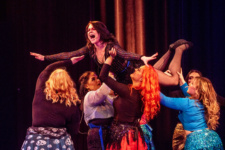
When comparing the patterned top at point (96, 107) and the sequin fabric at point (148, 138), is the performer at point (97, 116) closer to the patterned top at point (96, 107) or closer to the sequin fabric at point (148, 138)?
the patterned top at point (96, 107)

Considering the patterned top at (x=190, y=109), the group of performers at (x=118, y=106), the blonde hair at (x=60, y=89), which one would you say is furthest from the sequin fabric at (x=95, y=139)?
the patterned top at (x=190, y=109)

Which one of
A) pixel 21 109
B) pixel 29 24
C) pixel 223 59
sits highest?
pixel 29 24

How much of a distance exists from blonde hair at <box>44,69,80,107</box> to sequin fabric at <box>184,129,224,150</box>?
1307mm

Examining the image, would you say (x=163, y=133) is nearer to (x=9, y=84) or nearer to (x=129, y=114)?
(x=129, y=114)

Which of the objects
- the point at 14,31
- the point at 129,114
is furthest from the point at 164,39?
the point at 14,31

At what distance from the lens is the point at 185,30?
4.41 meters

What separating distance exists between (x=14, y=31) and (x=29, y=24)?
0.26m

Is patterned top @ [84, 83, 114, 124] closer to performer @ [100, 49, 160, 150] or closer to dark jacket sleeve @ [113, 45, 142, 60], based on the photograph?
performer @ [100, 49, 160, 150]

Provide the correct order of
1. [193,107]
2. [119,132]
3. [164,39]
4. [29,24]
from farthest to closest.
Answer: [29,24] → [164,39] → [193,107] → [119,132]

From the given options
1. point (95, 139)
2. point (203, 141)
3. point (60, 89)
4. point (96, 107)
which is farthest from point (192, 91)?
point (60, 89)

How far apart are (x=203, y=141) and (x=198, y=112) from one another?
302 mm

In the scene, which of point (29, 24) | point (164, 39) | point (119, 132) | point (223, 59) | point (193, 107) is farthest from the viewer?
point (29, 24)

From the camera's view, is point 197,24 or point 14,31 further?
point 14,31

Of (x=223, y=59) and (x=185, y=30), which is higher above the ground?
(x=185, y=30)
